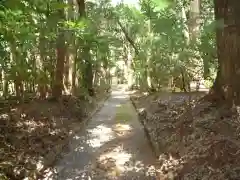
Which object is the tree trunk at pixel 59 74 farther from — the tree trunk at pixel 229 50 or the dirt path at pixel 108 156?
the tree trunk at pixel 229 50

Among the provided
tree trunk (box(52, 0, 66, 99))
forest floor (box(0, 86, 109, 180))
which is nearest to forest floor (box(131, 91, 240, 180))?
forest floor (box(0, 86, 109, 180))

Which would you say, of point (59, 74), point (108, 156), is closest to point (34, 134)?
point (108, 156)

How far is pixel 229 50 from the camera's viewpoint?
947cm

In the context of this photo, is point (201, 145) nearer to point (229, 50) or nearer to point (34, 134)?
point (229, 50)

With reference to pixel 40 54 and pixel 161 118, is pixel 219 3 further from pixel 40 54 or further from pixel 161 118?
pixel 40 54

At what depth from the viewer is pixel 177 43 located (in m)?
15.4

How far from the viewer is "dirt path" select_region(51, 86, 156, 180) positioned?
331 inches

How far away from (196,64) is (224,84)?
758 centimetres

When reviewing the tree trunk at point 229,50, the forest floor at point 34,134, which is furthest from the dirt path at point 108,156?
the tree trunk at point 229,50

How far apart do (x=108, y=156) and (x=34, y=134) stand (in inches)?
92.0

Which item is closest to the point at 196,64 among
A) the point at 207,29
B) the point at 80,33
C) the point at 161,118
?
the point at 161,118

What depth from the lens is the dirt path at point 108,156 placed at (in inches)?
331

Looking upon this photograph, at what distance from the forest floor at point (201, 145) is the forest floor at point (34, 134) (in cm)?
278

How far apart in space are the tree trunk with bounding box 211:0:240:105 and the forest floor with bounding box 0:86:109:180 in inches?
190
